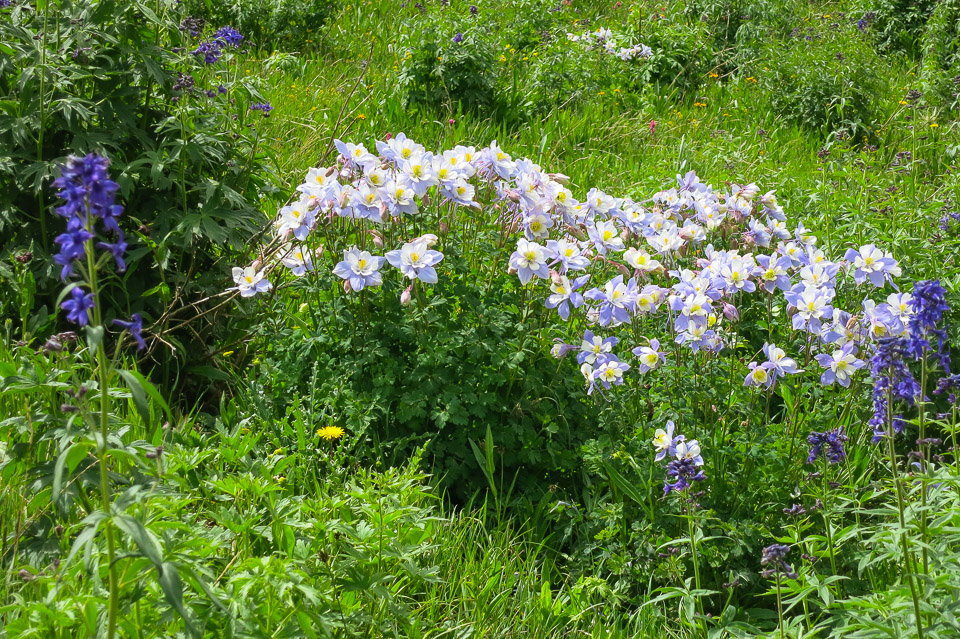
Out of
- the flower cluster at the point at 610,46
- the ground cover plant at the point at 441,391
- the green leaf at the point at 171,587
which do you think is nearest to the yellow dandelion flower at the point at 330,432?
the ground cover plant at the point at 441,391

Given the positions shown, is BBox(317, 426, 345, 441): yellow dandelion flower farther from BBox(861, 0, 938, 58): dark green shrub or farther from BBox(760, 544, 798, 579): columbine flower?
BBox(861, 0, 938, 58): dark green shrub

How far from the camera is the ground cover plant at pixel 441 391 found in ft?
5.44

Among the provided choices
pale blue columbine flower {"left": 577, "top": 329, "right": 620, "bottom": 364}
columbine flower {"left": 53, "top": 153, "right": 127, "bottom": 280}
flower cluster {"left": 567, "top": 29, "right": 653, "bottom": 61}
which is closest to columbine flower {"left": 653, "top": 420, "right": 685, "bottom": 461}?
pale blue columbine flower {"left": 577, "top": 329, "right": 620, "bottom": 364}

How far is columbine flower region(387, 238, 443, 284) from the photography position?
7.58 feet

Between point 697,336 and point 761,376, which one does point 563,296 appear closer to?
point 697,336

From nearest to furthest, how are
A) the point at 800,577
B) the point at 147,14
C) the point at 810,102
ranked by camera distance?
1. the point at 800,577
2. the point at 147,14
3. the point at 810,102

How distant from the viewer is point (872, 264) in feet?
8.09

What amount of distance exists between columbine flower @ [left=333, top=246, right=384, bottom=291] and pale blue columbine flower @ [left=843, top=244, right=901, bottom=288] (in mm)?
1382

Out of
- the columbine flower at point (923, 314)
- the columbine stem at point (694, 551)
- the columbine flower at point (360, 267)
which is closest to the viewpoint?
the columbine flower at point (923, 314)

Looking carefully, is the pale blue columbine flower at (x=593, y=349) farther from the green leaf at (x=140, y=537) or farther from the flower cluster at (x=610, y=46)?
the flower cluster at (x=610, y=46)

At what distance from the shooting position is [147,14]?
2580 millimetres

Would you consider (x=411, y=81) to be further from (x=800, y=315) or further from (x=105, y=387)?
(x=105, y=387)

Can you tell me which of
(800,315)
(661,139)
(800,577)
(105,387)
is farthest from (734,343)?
(661,139)

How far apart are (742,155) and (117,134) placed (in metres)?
3.49
